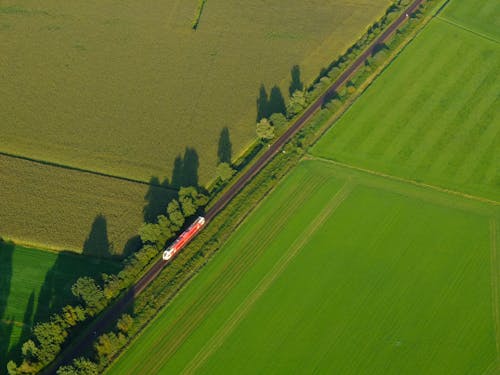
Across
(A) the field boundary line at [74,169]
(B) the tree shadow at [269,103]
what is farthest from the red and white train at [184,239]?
(B) the tree shadow at [269,103]

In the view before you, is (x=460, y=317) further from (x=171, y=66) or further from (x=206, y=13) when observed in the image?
(x=206, y=13)

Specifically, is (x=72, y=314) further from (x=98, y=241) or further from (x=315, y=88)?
(x=315, y=88)

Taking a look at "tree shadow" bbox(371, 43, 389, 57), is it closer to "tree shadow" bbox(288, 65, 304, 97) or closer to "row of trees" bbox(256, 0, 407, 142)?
"row of trees" bbox(256, 0, 407, 142)

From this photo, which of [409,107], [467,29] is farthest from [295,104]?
[467,29]

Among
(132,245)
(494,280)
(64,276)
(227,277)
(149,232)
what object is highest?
(132,245)

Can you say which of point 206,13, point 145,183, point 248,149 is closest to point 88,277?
point 145,183

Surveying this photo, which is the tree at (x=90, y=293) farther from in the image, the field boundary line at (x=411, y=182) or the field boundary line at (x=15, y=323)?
the field boundary line at (x=411, y=182)

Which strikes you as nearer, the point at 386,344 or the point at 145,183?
the point at 386,344
